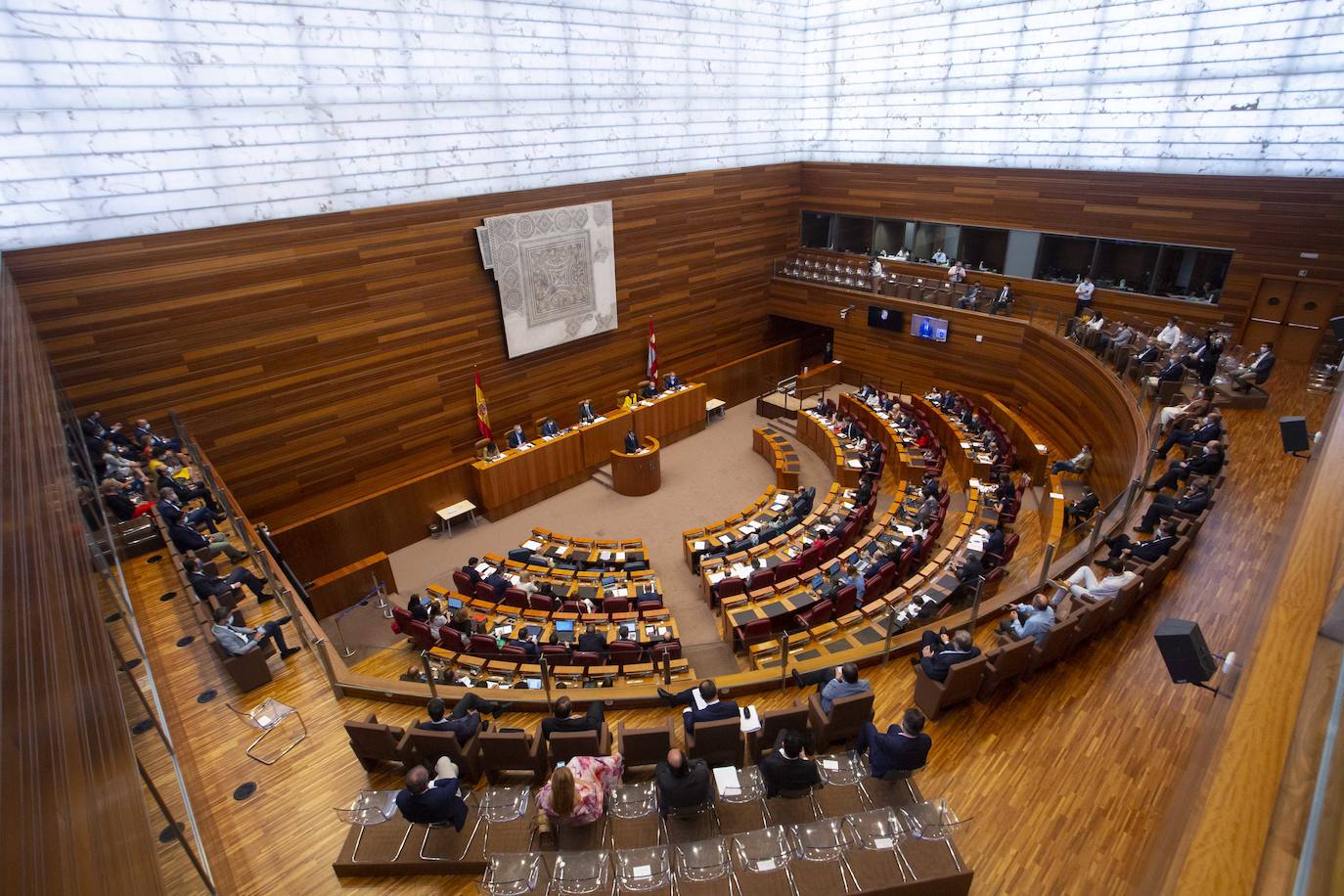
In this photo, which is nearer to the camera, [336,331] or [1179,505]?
[1179,505]

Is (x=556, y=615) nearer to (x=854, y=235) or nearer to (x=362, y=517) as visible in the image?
(x=362, y=517)

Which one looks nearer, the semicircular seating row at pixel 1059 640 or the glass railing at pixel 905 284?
the semicircular seating row at pixel 1059 640

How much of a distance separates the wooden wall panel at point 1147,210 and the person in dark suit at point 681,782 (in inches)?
485

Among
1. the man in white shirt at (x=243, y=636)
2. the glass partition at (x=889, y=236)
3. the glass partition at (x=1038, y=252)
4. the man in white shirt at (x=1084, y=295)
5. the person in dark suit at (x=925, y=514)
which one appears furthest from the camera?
the glass partition at (x=889, y=236)

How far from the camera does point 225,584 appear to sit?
6551 mm

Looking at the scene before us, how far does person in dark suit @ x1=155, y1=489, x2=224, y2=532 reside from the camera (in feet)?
24.5

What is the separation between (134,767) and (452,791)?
5.83ft

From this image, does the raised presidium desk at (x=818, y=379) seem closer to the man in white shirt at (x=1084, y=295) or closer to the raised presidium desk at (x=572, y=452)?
the raised presidium desk at (x=572, y=452)

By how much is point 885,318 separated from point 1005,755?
12043mm

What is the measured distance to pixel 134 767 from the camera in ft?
10.3

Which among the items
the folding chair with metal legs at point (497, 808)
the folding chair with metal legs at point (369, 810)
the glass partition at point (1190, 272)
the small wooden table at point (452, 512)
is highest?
the glass partition at point (1190, 272)

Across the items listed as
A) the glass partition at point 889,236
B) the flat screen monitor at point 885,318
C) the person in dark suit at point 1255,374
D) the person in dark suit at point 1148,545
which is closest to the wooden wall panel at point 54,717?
the person in dark suit at point 1148,545

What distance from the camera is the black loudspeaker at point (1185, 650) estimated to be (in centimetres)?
380

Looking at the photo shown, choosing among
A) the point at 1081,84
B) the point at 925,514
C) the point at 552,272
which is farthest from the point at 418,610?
the point at 1081,84
